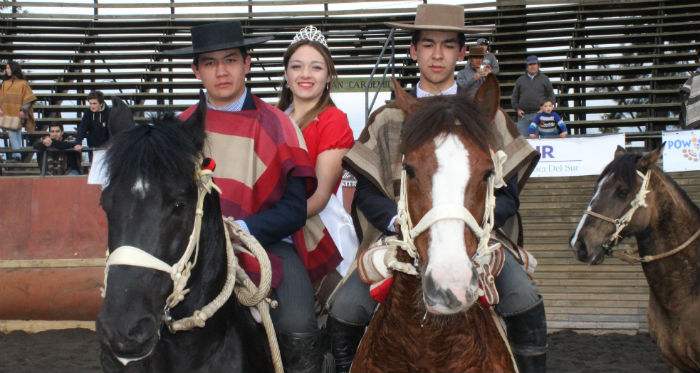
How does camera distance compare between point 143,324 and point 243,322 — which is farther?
point 243,322

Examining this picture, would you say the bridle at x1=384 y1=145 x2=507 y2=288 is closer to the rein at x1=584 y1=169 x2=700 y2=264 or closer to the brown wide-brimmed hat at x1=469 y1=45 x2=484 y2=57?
the rein at x1=584 y1=169 x2=700 y2=264

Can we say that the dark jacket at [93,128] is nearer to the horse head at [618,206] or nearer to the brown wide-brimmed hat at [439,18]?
the horse head at [618,206]

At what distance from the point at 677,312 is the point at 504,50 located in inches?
555

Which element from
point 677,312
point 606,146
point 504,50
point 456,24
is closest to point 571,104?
point 504,50

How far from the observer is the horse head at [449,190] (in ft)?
6.73

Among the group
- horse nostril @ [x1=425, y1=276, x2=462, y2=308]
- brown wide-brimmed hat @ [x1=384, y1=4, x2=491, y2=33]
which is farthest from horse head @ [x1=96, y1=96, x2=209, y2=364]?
brown wide-brimmed hat @ [x1=384, y1=4, x2=491, y2=33]

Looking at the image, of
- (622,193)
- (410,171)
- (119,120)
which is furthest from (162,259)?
(622,193)

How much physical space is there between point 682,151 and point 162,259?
7681 mm

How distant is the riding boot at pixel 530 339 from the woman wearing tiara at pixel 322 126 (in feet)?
3.32

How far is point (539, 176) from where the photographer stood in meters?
8.79

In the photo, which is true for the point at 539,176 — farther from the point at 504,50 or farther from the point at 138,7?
the point at 138,7

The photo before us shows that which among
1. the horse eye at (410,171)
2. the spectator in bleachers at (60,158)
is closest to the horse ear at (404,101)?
the horse eye at (410,171)

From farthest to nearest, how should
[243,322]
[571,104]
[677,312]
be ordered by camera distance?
[571,104]
[677,312]
[243,322]

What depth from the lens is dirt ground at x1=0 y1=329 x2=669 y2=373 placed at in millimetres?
6266
